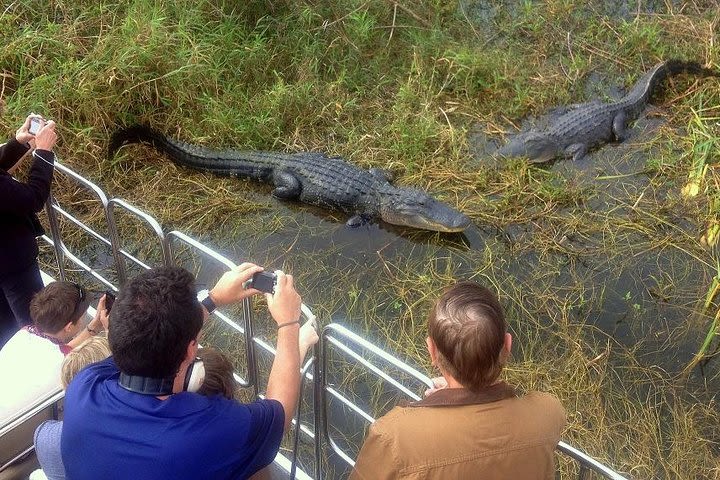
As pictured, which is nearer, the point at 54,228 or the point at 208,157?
the point at 54,228

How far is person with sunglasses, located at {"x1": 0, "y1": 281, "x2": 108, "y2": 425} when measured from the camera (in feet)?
7.77

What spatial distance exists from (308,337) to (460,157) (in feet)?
11.9

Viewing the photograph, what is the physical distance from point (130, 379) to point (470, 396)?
916 millimetres

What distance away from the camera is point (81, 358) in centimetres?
210

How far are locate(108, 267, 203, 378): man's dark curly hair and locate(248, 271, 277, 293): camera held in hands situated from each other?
1.40 feet

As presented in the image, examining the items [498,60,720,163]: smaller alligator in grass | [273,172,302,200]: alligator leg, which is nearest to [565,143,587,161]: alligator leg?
[498,60,720,163]: smaller alligator in grass

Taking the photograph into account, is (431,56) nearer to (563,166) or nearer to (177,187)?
(563,166)

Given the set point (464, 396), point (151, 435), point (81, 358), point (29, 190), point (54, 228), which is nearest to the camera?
point (151, 435)

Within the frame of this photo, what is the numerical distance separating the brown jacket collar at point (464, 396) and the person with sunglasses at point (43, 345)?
1.54 metres

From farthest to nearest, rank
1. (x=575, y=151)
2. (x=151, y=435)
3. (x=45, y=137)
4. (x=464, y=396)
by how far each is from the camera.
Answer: (x=575, y=151)
(x=45, y=137)
(x=464, y=396)
(x=151, y=435)

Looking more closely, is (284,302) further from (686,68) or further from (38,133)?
(686,68)

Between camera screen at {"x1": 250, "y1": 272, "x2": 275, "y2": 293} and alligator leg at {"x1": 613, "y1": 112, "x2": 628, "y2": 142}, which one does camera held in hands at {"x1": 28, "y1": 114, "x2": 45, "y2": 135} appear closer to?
camera screen at {"x1": 250, "y1": 272, "x2": 275, "y2": 293}

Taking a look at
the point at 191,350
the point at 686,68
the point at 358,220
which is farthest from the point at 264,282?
the point at 686,68

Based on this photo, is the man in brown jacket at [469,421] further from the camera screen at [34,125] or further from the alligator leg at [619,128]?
the alligator leg at [619,128]
